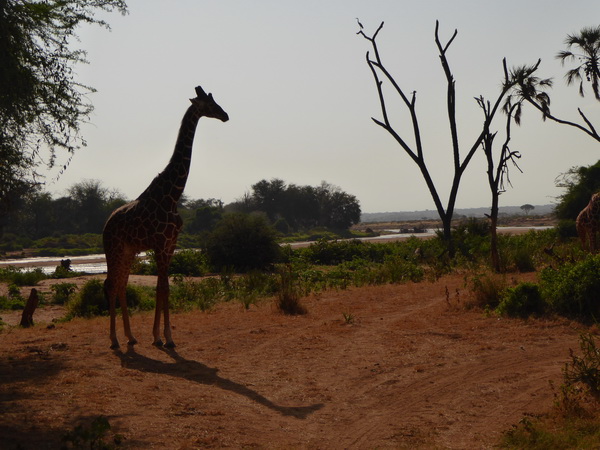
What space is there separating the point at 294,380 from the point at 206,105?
16.4 ft

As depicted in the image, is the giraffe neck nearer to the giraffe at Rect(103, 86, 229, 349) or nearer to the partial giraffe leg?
the giraffe at Rect(103, 86, 229, 349)

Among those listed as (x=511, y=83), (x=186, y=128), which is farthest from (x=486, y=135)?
(x=186, y=128)

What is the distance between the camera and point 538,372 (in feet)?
27.2

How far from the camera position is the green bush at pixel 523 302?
11.5 m

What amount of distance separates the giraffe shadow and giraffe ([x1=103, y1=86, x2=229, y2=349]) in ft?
2.51

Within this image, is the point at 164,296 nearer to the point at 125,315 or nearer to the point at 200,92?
the point at 125,315

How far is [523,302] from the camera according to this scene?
1156 cm

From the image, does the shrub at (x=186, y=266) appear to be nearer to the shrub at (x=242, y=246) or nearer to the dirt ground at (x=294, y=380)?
the shrub at (x=242, y=246)

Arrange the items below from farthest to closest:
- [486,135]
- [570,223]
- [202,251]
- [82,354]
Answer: [570,223], [202,251], [486,135], [82,354]

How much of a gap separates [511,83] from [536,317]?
572 inches

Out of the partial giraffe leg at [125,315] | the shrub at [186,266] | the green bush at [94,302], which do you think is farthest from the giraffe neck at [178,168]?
the shrub at [186,266]

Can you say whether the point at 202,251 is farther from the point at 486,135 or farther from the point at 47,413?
→ the point at 47,413

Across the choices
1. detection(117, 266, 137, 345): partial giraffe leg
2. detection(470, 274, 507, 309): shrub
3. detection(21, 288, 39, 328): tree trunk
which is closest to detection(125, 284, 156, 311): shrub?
detection(21, 288, 39, 328): tree trunk

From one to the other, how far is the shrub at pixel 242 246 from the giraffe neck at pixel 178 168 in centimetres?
1686
